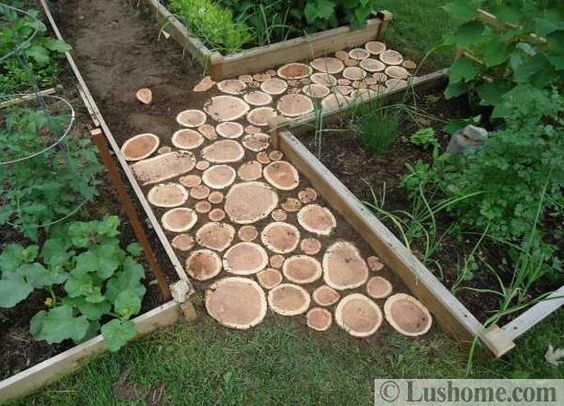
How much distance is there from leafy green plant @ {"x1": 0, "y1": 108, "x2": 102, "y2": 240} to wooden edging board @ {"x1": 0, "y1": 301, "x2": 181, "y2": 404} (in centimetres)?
53

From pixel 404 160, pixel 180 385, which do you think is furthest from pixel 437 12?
pixel 180 385

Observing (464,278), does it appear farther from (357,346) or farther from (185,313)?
(185,313)

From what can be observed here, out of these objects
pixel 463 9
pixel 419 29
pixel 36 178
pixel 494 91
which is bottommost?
pixel 419 29

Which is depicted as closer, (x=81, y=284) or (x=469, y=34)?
(x=81, y=284)

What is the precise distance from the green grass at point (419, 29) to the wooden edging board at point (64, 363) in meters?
2.67

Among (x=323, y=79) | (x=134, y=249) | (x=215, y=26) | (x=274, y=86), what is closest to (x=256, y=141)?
(x=274, y=86)

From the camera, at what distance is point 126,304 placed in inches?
68.7

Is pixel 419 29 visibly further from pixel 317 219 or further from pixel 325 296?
pixel 325 296

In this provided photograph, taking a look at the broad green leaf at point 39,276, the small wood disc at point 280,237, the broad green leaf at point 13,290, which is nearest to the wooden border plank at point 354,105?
the small wood disc at point 280,237

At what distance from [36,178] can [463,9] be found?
89.4 inches

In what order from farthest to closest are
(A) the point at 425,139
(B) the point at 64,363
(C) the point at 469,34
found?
(A) the point at 425,139
(C) the point at 469,34
(B) the point at 64,363

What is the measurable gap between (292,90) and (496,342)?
81.9 inches

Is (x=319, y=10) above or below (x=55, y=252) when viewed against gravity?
above

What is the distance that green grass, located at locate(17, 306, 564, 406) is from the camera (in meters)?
1.76
